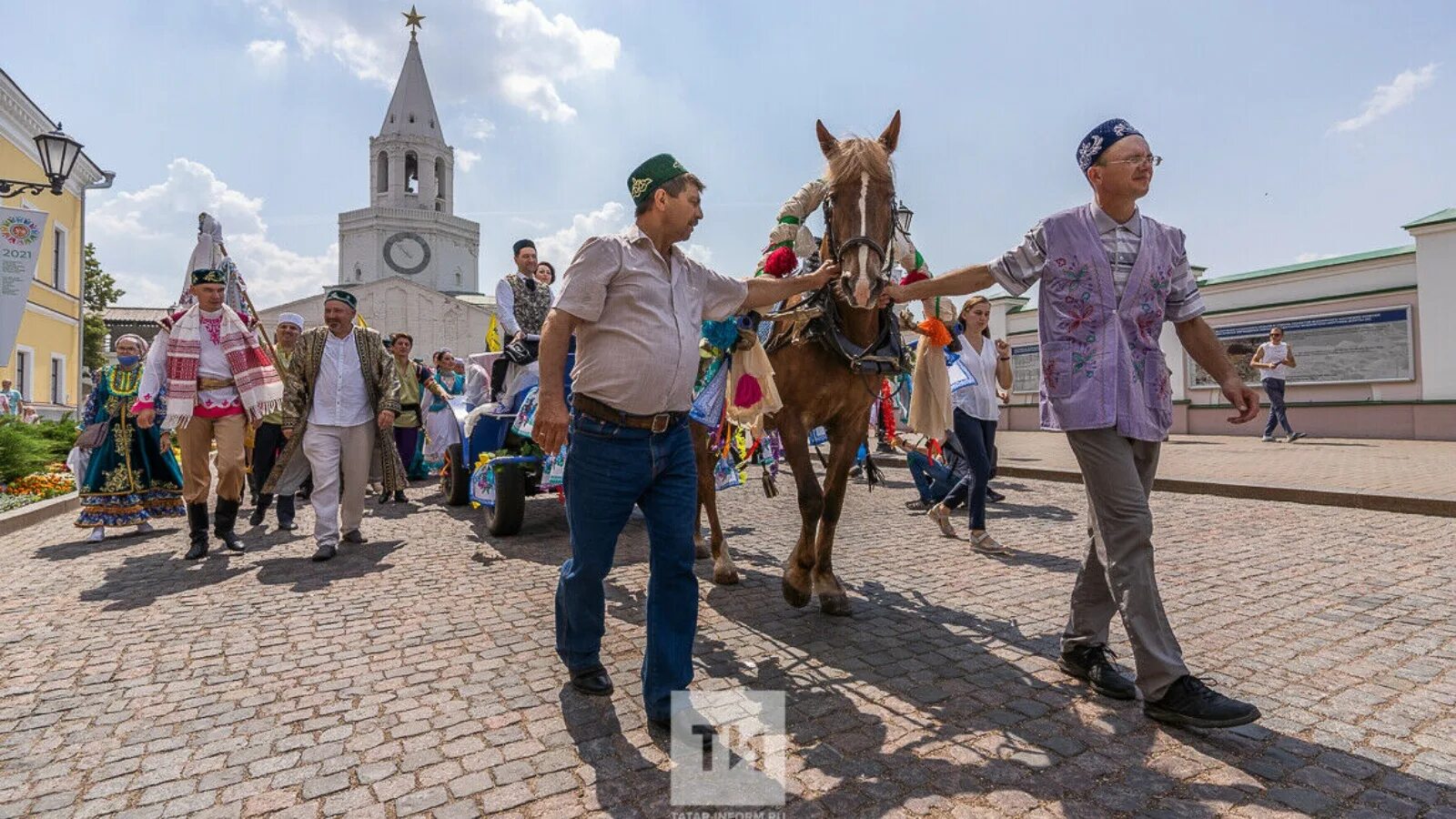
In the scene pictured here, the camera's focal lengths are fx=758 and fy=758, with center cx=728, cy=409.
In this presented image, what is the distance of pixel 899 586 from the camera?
15.6 feet

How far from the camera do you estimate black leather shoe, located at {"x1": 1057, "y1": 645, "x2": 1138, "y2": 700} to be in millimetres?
2924

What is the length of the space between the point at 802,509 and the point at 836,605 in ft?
1.78

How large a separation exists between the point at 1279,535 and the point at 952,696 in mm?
4757

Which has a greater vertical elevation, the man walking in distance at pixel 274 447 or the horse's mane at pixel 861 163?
the horse's mane at pixel 861 163

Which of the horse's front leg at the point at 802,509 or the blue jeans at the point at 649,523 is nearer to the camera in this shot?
the blue jeans at the point at 649,523

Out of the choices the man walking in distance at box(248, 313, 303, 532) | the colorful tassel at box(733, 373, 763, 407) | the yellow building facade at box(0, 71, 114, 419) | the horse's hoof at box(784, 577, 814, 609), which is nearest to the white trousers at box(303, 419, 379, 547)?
the man walking in distance at box(248, 313, 303, 532)

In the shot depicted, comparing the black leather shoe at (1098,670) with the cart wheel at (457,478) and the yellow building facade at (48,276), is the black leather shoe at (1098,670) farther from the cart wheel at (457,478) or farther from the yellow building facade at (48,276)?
the yellow building facade at (48,276)

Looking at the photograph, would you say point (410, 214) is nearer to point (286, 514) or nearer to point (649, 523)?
point (286, 514)

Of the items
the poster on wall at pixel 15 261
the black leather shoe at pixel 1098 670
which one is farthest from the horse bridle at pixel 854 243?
the poster on wall at pixel 15 261

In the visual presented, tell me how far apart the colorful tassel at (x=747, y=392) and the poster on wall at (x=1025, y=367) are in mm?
21214

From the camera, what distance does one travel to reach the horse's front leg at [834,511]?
4.09 meters

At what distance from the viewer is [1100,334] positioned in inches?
113

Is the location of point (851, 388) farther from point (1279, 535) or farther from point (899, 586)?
point (1279, 535)

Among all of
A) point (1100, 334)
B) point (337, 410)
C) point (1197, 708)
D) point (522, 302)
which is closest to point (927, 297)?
point (1100, 334)
